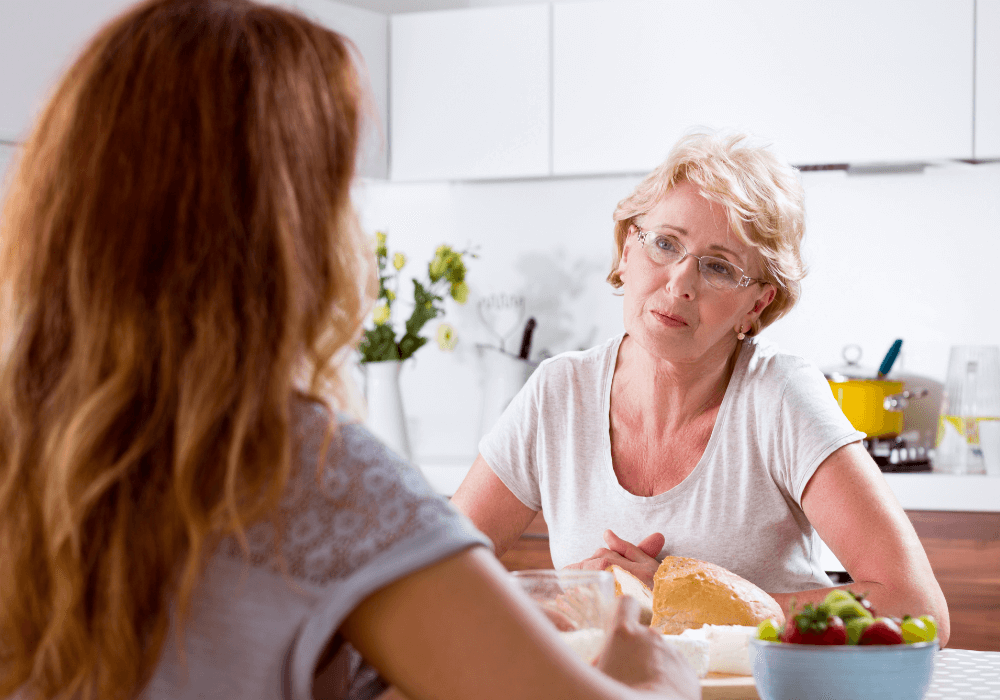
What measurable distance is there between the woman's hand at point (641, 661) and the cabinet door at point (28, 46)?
2.07 metres

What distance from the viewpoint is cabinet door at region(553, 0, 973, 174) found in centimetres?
264

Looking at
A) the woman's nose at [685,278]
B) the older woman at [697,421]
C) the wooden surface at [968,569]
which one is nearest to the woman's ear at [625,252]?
the older woman at [697,421]

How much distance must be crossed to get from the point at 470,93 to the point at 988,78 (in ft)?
4.68

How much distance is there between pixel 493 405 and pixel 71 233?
262 centimetres

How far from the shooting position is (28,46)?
235 cm

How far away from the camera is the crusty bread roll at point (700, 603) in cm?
107

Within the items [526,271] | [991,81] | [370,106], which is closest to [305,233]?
[370,106]

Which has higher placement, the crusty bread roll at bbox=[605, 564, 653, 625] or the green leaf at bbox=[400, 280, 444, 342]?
the green leaf at bbox=[400, 280, 444, 342]

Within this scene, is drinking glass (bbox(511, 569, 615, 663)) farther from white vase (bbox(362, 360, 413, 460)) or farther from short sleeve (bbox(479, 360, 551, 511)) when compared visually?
white vase (bbox(362, 360, 413, 460))

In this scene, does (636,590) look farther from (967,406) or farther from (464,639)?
(967,406)

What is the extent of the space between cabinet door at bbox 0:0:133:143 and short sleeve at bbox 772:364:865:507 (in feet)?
5.81

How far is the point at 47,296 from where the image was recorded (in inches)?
22.7

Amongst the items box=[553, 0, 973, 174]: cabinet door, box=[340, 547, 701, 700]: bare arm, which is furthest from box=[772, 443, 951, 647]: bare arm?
box=[553, 0, 973, 174]: cabinet door

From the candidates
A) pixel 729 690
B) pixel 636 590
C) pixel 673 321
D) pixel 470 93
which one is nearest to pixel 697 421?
pixel 673 321
